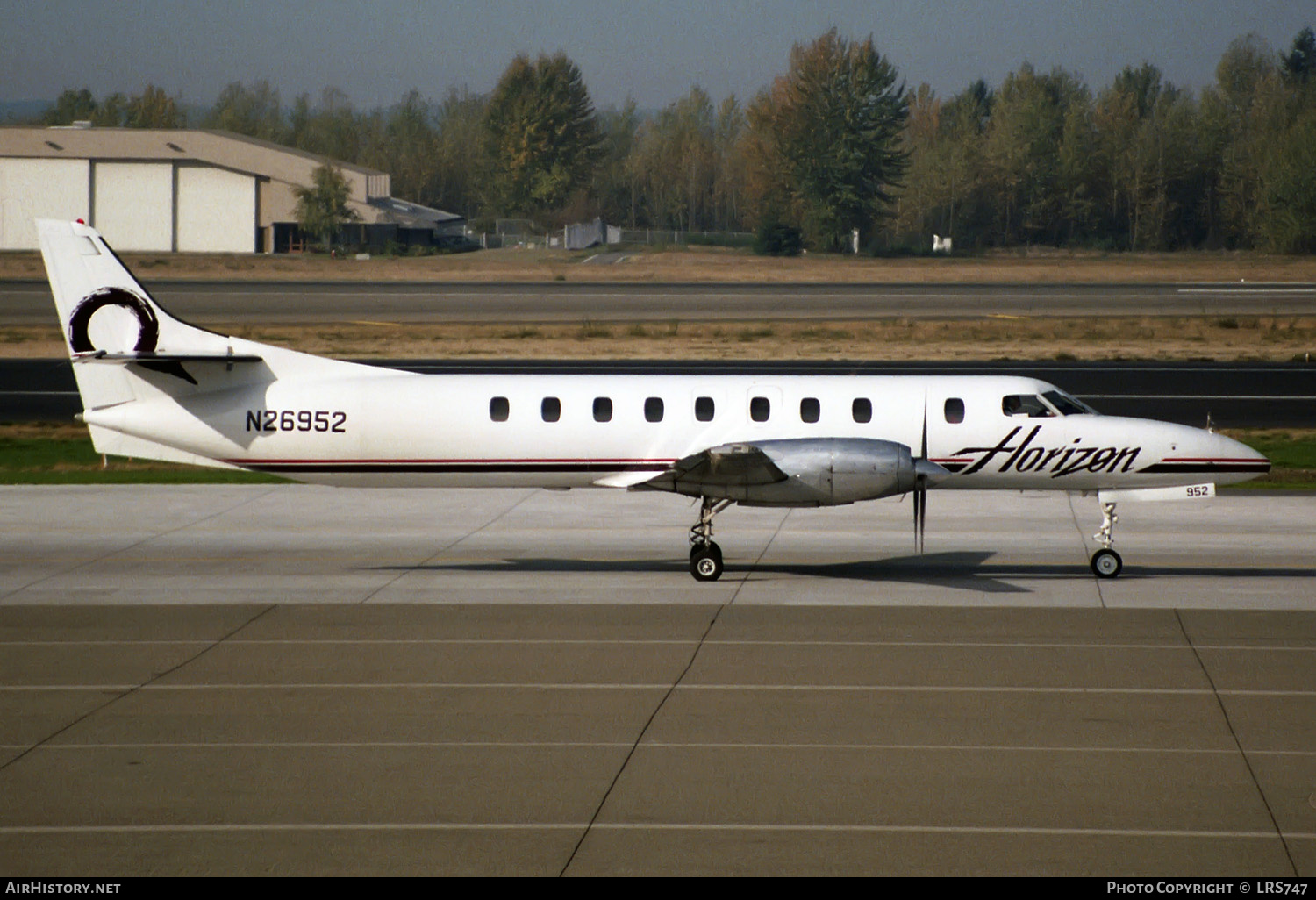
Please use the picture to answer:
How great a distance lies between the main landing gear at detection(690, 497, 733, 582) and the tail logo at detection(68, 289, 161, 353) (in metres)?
8.56

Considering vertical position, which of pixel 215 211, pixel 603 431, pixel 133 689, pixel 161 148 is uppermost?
pixel 161 148

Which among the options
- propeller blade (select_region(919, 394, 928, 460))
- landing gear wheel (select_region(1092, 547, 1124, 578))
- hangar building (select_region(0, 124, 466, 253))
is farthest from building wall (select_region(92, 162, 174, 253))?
landing gear wheel (select_region(1092, 547, 1124, 578))

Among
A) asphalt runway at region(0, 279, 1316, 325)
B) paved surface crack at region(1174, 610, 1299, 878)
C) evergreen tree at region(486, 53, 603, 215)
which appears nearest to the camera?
paved surface crack at region(1174, 610, 1299, 878)

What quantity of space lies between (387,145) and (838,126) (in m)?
71.1

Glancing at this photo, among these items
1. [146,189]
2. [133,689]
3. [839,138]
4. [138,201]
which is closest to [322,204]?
[146,189]

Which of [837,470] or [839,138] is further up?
[839,138]

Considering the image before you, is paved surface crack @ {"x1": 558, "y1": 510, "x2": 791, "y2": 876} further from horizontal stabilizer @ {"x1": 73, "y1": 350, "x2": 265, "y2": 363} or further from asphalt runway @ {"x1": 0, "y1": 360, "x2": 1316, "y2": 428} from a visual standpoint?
asphalt runway @ {"x1": 0, "y1": 360, "x2": 1316, "y2": 428}

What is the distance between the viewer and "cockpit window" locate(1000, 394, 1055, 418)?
65.8 feet

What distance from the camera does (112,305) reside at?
66.0ft

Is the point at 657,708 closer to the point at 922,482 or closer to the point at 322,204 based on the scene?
the point at 922,482

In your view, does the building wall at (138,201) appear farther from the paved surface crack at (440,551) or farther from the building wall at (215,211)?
the paved surface crack at (440,551)

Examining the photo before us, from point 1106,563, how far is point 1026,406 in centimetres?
255

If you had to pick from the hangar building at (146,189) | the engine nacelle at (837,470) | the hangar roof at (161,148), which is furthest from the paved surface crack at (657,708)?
the hangar roof at (161,148)

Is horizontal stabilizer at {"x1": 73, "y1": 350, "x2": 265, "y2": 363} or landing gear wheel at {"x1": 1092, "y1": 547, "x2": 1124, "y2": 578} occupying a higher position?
horizontal stabilizer at {"x1": 73, "y1": 350, "x2": 265, "y2": 363}
